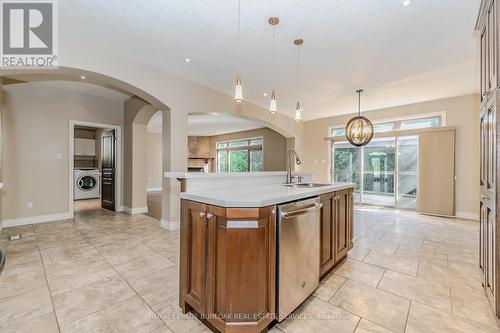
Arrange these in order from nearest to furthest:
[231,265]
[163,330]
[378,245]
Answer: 1. [231,265]
2. [163,330]
3. [378,245]

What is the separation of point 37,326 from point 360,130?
540cm

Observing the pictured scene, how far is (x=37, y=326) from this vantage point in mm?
1608

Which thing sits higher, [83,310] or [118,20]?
[118,20]

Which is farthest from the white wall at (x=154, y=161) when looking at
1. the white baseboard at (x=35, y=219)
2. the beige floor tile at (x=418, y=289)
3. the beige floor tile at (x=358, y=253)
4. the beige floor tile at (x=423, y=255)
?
the beige floor tile at (x=418, y=289)

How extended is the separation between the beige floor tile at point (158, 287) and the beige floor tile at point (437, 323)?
1.91 metres

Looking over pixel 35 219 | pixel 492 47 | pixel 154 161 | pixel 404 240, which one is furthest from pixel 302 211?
pixel 154 161

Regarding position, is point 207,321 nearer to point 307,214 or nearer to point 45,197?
point 307,214

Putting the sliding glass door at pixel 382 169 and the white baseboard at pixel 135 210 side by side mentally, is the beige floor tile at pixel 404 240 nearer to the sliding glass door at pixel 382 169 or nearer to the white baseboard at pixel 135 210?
the sliding glass door at pixel 382 169

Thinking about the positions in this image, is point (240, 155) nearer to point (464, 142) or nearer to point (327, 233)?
point (464, 142)

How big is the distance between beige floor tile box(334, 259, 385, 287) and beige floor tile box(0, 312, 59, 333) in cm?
252

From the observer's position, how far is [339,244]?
101 inches

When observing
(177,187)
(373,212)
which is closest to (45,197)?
(177,187)

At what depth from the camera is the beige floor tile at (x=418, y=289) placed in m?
1.94

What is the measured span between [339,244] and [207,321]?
164 centimetres
